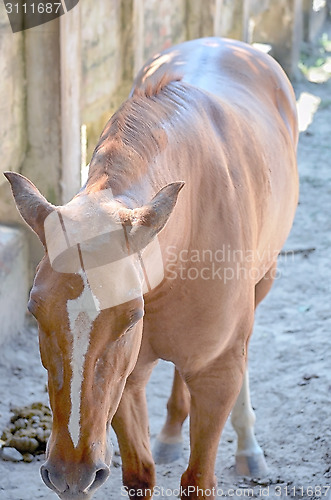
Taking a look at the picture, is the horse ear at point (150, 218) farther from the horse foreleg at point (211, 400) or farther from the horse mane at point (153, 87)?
the horse foreleg at point (211, 400)

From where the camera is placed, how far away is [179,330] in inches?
97.7

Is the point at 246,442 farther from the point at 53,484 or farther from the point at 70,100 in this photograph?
the point at 70,100

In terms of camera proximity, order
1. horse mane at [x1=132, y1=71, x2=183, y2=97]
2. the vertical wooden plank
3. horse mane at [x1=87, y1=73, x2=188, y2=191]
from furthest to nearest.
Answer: the vertical wooden plank < horse mane at [x1=132, y1=71, x2=183, y2=97] < horse mane at [x1=87, y1=73, x2=188, y2=191]

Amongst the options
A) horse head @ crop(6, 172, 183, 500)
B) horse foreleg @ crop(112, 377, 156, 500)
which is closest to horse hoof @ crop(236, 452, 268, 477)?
horse foreleg @ crop(112, 377, 156, 500)

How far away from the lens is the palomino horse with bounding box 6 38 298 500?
71.9 inches

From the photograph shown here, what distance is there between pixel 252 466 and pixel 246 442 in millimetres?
103

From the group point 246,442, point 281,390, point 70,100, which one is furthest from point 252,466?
point 70,100

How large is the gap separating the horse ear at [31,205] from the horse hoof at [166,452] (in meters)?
1.76

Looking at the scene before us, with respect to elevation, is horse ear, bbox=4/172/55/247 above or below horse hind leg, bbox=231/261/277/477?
above

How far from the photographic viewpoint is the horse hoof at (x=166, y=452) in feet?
11.1

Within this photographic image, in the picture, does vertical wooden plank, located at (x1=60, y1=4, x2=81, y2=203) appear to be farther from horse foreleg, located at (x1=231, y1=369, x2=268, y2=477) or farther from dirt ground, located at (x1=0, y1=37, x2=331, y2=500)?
horse foreleg, located at (x1=231, y1=369, x2=268, y2=477)

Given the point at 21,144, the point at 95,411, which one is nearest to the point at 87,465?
the point at 95,411

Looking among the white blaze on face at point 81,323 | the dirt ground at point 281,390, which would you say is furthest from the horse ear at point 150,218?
the dirt ground at point 281,390

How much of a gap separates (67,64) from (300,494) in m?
2.41
